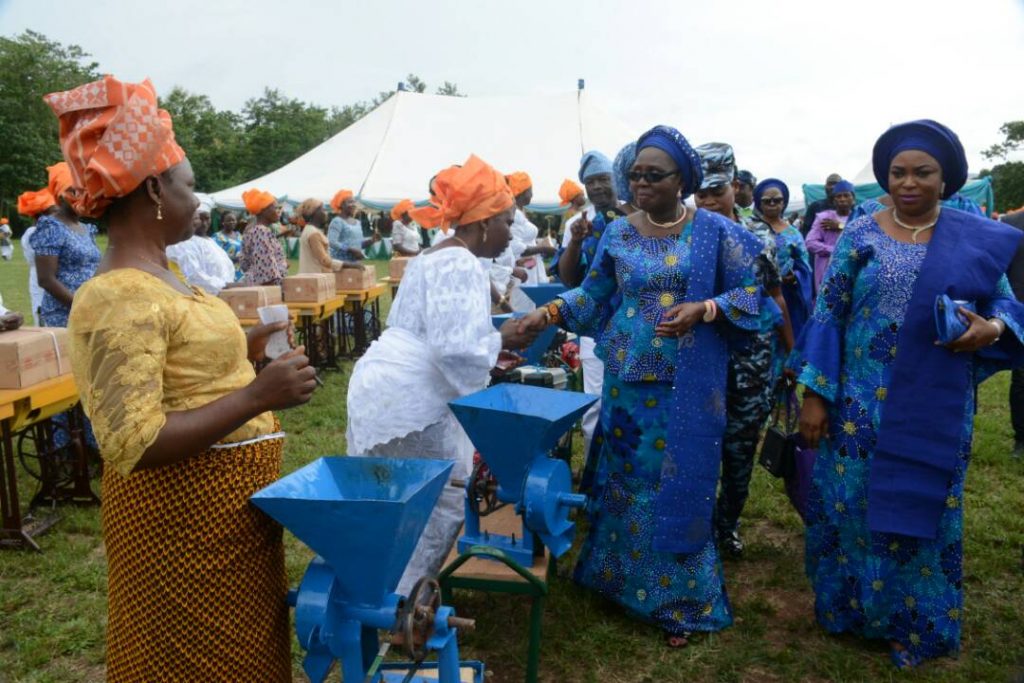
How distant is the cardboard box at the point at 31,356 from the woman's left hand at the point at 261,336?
2.60 meters

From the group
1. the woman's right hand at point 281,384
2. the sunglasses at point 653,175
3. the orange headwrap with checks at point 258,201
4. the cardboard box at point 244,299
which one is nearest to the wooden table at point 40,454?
the cardboard box at point 244,299

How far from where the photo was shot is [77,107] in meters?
1.64

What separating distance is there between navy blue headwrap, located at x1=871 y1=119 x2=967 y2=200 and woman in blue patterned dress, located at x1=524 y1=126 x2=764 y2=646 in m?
0.67

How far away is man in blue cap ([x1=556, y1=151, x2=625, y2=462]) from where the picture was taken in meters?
4.47

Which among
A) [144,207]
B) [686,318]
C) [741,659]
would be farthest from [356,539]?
[741,659]

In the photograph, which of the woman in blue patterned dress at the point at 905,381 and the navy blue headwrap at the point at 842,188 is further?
the navy blue headwrap at the point at 842,188

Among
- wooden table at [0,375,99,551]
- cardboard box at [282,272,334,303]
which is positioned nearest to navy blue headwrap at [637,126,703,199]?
wooden table at [0,375,99,551]

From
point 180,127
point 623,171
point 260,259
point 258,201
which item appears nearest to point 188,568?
point 623,171

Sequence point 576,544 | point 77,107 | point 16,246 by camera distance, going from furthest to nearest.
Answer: point 16,246, point 576,544, point 77,107

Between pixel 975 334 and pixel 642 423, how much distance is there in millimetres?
1294

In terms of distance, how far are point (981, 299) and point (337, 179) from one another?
1843cm

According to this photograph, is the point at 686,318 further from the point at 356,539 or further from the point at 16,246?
the point at 16,246

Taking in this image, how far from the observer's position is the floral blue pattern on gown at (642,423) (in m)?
3.27

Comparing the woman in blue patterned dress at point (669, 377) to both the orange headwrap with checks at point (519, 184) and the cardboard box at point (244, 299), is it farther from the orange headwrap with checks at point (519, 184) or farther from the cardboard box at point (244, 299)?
the orange headwrap with checks at point (519, 184)
